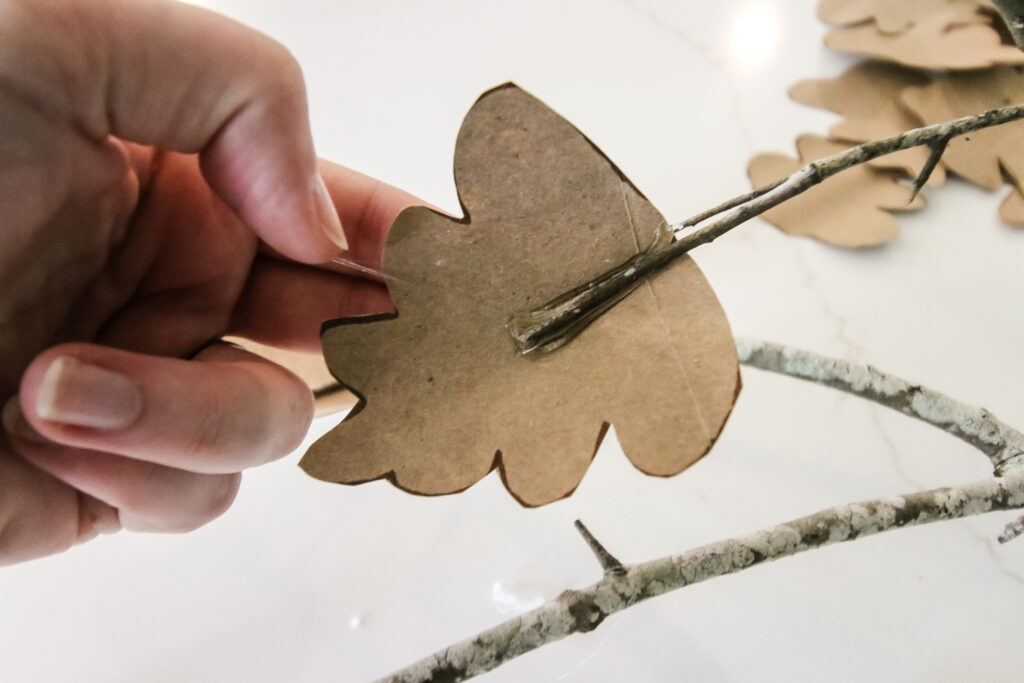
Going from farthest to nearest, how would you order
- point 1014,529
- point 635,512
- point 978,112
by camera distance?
1. point 978,112
2. point 635,512
3. point 1014,529

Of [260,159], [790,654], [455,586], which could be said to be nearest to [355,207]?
[260,159]

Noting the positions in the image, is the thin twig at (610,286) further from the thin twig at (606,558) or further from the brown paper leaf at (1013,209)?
the brown paper leaf at (1013,209)

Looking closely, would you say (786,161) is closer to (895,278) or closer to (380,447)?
(895,278)

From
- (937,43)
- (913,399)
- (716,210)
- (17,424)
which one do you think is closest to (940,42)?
(937,43)

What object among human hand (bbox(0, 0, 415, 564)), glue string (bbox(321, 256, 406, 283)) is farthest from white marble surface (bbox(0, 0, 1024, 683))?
glue string (bbox(321, 256, 406, 283))

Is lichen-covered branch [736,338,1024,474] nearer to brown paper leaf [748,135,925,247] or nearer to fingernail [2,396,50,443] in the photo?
brown paper leaf [748,135,925,247]

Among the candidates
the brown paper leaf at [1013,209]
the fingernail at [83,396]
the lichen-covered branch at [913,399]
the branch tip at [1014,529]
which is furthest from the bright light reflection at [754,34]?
the fingernail at [83,396]

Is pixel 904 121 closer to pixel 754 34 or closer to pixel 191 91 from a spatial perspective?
pixel 754 34
